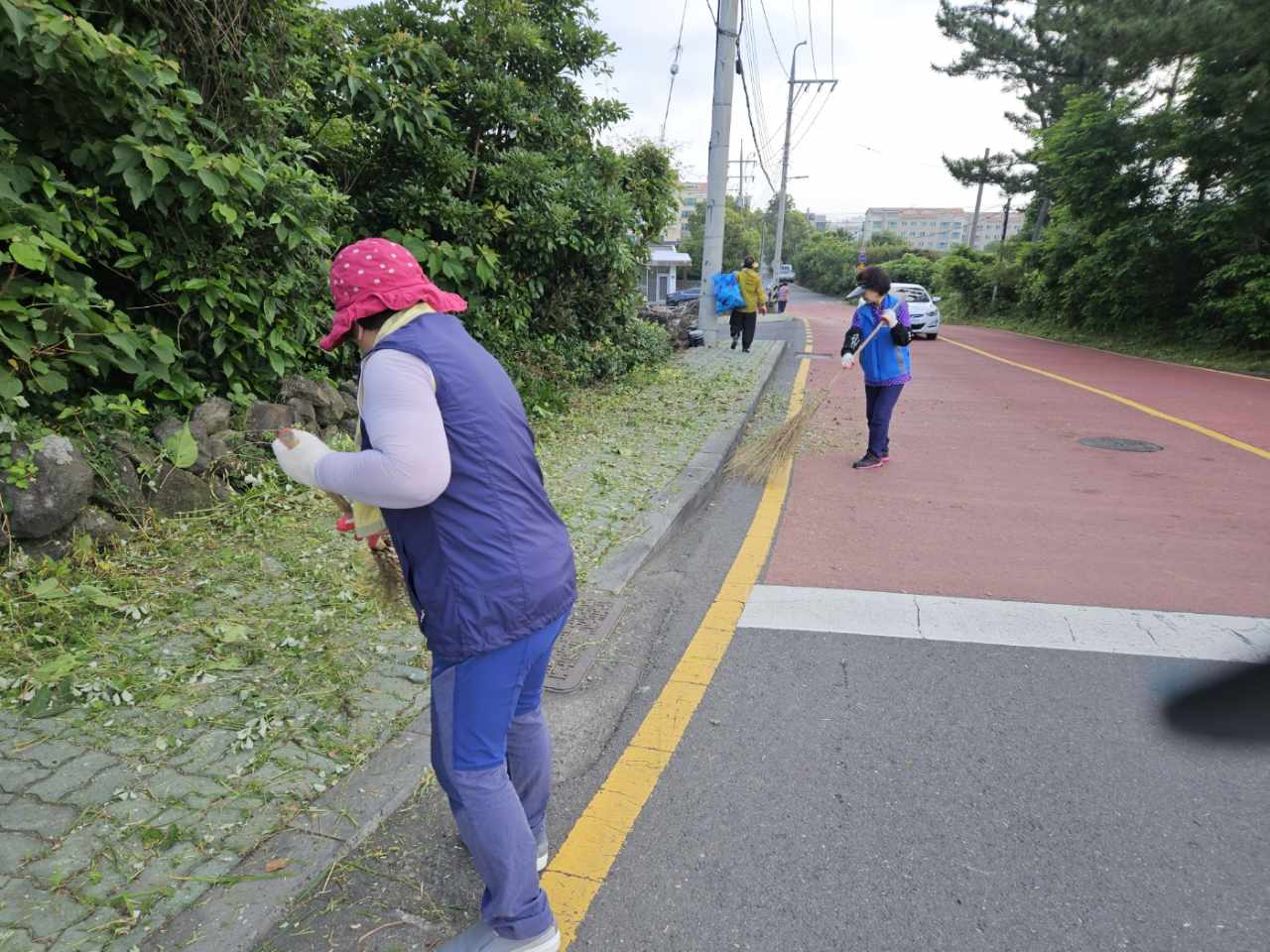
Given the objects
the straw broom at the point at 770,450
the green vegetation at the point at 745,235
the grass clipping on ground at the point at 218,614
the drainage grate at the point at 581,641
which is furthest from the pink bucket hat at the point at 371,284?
the green vegetation at the point at 745,235

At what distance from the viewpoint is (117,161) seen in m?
3.78

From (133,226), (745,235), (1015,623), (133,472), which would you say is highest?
(745,235)

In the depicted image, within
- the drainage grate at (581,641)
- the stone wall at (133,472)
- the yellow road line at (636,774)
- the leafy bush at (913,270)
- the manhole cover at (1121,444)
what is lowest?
the yellow road line at (636,774)

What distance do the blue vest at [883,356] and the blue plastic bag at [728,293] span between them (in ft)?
24.4

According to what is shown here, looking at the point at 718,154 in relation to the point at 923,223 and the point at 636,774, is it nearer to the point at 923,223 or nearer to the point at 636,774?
the point at 636,774

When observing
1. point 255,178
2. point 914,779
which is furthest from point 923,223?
point 914,779

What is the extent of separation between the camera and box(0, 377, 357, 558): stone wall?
348 cm

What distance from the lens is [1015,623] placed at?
12.8ft

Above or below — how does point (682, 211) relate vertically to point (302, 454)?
above

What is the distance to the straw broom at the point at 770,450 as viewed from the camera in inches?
263

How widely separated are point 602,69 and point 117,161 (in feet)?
18.6

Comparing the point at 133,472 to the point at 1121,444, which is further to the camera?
the point at 1121,444

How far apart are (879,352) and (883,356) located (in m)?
0.05

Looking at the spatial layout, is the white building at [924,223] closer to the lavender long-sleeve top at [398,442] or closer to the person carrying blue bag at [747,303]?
the person carrying blue bag at [747,303]
